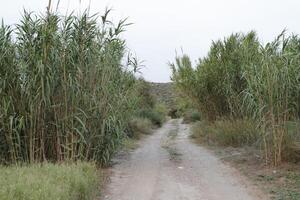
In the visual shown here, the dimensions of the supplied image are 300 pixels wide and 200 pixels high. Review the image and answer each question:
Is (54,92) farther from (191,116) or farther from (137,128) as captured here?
(191,116)

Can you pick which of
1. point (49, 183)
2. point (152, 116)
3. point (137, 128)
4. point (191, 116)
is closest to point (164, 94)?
point (191, 116)

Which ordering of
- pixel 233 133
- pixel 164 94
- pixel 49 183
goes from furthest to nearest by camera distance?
pixel 164 94, pixel 233 133, pixel 49 183

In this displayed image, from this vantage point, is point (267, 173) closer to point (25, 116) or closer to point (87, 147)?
point (87, 147)

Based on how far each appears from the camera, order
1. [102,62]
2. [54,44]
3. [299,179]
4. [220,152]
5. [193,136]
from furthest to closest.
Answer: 1. [193,136]
2. [220,152]
3. [102,62]
4. [54,44]
5. [299,179]

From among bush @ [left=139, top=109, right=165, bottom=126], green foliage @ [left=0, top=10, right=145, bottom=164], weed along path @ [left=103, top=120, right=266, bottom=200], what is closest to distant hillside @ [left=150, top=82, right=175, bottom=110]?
bush @ [left=139, top=109, right=165, bottom=126]

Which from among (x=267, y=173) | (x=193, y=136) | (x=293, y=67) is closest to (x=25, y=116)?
(x=267, y=173)

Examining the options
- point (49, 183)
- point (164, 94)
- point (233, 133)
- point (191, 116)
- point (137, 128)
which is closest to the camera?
point (49, 183)

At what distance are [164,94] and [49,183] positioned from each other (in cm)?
4578

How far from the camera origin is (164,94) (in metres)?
52.2

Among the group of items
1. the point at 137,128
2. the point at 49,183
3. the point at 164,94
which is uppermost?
the point at 164,94

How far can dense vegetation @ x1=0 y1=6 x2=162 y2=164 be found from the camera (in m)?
9.70

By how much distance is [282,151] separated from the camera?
1071cm

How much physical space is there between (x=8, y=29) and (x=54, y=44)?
1.01m

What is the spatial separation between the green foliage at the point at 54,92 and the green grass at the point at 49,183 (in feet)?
5.19
